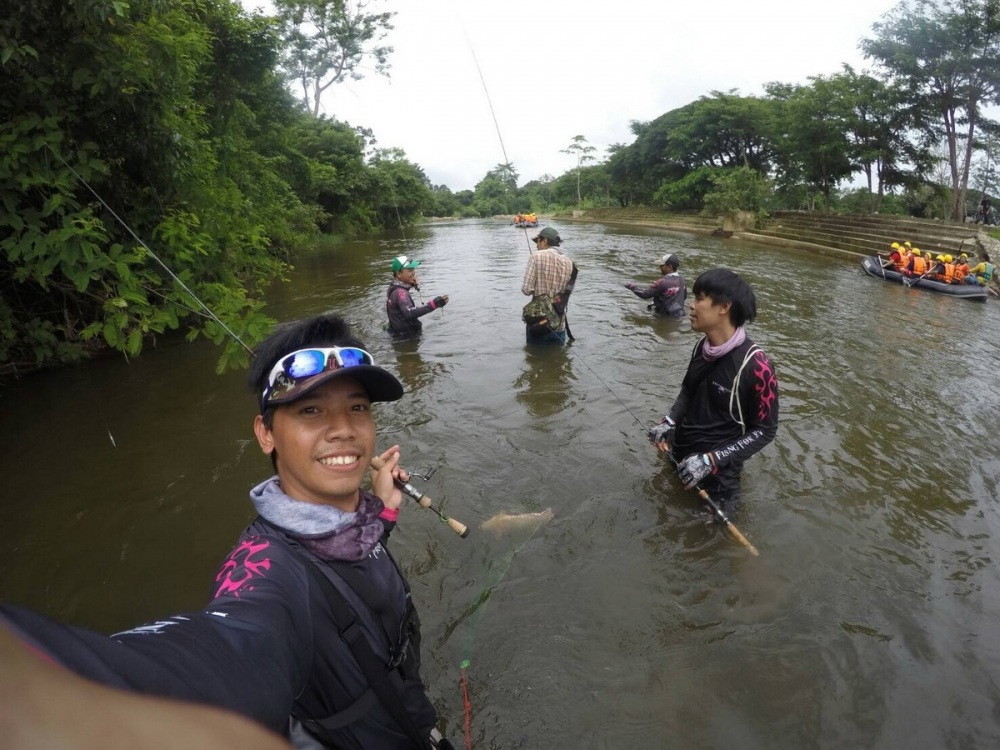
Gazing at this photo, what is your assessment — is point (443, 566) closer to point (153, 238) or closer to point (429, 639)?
point (429, 639)

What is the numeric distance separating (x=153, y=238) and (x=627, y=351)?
6851 millimetres

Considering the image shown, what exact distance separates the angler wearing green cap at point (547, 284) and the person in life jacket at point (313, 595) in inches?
226

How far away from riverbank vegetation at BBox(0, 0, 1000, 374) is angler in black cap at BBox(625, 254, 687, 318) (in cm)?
729

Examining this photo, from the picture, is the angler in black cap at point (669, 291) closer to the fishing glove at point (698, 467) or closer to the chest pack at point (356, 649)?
the fishing glove at point (698, 467)

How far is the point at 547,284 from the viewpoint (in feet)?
24.6

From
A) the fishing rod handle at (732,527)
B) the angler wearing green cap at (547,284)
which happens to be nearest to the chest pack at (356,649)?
the fishing rod handle at (732,527)

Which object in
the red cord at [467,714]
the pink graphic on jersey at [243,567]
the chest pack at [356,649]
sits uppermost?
the pink graphic on jersey at [243,567]

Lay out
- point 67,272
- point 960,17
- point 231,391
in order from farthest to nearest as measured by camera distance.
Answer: point 960,17 → point 231,391 → point 67,272

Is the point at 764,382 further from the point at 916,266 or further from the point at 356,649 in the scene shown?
the point at 916,266

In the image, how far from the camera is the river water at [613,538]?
2760 mm

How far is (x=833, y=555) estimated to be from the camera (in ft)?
12.4

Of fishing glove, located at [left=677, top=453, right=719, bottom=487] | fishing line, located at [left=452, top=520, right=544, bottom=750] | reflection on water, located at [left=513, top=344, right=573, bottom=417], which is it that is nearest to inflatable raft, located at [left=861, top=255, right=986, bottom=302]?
reflection on water, located at [left=513, top=344, right=573, bottom=417]

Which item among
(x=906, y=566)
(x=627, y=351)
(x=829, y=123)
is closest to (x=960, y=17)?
(x=829, y=123)

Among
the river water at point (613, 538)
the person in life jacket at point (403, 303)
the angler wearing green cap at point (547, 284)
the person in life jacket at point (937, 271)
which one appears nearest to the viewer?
the river water at point (613, 538)
